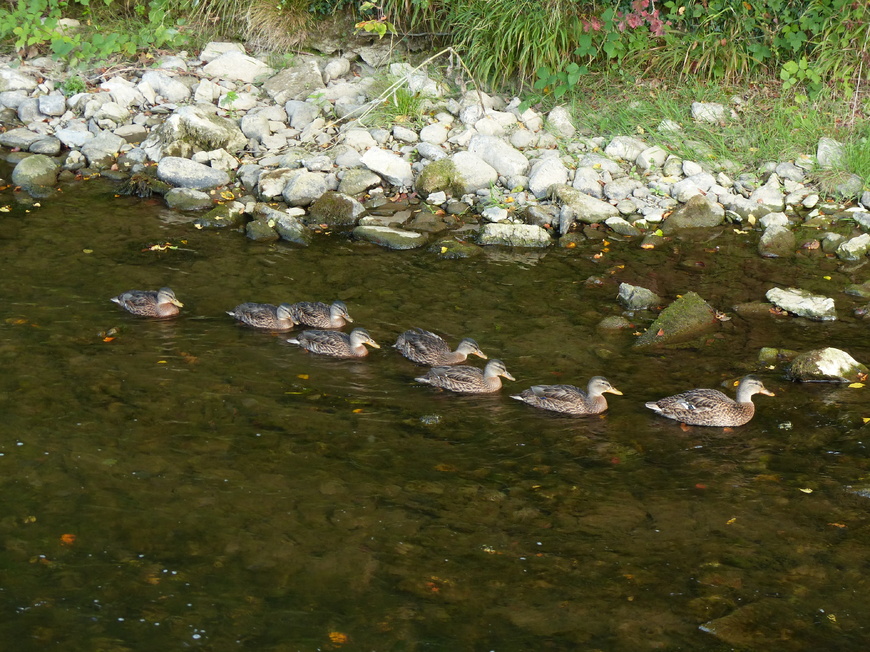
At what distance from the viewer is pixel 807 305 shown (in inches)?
399

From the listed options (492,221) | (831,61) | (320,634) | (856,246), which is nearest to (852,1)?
(831,61)

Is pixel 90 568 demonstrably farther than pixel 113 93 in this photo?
No

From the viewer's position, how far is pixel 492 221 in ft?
40.9

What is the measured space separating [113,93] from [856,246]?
1182 centimetres

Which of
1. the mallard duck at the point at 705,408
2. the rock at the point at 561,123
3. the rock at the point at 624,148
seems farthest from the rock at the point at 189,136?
the mallard duck at the point at 705,408

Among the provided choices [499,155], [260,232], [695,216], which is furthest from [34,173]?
[695,216]

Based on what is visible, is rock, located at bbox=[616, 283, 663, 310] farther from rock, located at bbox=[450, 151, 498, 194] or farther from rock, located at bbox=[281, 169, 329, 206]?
rock, located at bbox=[281, 169, 329, 206]

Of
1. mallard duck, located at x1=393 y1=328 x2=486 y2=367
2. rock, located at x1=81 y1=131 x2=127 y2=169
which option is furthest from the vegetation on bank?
mallard duck, located at x1=393 y1=328 x2=486 y2=367

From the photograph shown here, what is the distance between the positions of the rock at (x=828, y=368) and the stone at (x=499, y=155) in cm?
567

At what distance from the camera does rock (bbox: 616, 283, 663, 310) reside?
10344 mm

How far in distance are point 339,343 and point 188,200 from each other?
501 centimetres

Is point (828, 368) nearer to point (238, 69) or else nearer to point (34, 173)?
point (34, 173)

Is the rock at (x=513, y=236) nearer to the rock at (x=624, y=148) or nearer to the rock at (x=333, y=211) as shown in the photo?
the rock at (x=333, y=211)

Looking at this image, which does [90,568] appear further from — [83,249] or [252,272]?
[83,249]
